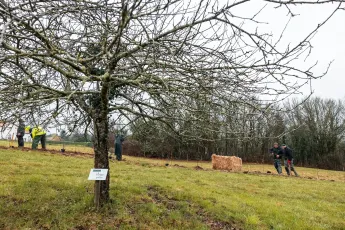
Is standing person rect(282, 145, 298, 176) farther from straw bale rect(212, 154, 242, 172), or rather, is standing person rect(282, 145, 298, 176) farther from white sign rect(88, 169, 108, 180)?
white sign rect(88, 169, 108, 180)

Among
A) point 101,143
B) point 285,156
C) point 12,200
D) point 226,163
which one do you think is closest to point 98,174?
point 101,143

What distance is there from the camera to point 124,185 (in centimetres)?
754

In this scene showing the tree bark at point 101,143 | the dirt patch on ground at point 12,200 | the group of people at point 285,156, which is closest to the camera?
the tree bark at point 101,143

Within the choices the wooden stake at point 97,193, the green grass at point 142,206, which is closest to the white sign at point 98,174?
the wooden stake at point 97,193

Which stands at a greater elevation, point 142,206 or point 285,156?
point 285,156

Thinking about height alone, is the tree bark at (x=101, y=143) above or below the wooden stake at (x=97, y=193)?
above

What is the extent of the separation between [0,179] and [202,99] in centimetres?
542

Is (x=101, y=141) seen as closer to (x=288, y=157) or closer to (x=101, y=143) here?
(x=101, y=143)

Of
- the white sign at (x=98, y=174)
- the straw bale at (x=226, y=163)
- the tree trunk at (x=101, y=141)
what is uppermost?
the tree trunk at (x=101, y=141)

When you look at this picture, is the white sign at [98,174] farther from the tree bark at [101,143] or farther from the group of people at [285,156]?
the group of people at [285,156]

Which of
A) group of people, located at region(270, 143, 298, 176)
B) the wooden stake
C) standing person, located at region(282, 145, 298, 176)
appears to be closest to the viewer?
the wooden stake

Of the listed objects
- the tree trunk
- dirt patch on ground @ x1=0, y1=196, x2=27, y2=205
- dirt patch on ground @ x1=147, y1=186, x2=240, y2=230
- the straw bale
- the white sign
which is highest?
the tree trunk

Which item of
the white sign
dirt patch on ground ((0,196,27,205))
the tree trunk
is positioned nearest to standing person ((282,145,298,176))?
the tree trunk

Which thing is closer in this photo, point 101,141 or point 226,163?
point 101,141
